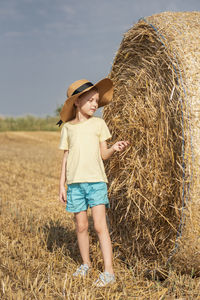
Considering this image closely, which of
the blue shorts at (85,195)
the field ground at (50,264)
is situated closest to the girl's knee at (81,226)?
the blue shorts at (85,195)

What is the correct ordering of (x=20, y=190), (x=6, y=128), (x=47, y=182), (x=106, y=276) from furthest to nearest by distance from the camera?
(x=6, y=128)
(x=47, y=182)
(x=20, y=190)
(x=106, y=276)

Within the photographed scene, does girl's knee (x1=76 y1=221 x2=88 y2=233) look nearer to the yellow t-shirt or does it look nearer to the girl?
the girl

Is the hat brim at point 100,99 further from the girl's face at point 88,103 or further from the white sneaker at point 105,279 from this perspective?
the white sneaker at point 105,279

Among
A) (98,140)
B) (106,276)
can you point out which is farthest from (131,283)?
(98,140)

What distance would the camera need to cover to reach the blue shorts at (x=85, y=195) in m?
3.35

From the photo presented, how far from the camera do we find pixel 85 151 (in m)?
3.40

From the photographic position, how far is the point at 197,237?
2904 mm

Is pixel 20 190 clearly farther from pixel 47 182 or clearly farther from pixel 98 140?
pixel 98 140

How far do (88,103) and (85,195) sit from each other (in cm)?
87

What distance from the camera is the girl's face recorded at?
346 cm

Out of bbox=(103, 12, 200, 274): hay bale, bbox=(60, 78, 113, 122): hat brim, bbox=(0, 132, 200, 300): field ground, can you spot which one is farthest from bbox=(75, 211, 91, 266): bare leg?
bbox=(60, 78, 113, 122): hat brim

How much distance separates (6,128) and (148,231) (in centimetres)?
2436

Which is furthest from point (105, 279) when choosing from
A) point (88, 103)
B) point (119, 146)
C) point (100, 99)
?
point (100, 99)

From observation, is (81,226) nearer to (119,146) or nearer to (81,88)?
(119,146)
